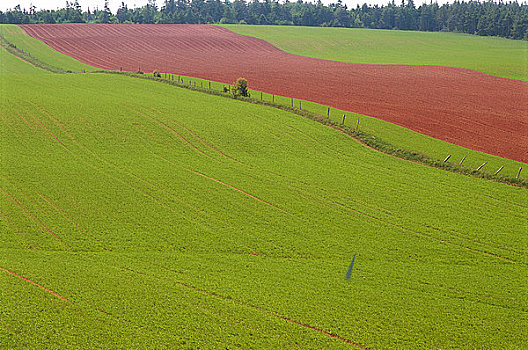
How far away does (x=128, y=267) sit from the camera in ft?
69.6

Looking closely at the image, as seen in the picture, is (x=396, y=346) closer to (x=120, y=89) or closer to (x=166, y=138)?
(x=166, y=138)

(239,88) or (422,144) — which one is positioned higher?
(239,88)

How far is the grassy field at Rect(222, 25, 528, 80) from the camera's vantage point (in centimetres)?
10350

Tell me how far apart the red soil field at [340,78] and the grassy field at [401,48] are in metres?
8.86

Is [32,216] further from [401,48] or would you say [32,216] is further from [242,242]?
[401,48]

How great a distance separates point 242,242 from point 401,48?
130 m

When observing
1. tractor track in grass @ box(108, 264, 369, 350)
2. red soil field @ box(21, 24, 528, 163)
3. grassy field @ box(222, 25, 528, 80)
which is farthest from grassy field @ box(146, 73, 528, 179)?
grassy field @ box(222, 25, 528, 80)

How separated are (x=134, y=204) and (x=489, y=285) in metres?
20.5

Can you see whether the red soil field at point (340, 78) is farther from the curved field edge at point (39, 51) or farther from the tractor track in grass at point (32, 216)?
the tractor track in grass at point (32, 216)

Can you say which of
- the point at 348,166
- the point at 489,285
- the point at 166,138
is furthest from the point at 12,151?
the point at 489,285

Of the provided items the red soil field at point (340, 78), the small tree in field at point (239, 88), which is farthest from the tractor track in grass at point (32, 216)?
the red soil field at point (340, 78)

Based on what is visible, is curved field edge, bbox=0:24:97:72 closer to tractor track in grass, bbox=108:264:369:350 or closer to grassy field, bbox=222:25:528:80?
grassy field, bbox=222:25:528:80

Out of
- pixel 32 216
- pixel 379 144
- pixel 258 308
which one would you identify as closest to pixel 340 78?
pixel 379 144

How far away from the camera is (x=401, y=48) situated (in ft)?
454
